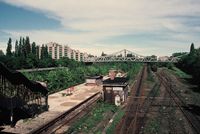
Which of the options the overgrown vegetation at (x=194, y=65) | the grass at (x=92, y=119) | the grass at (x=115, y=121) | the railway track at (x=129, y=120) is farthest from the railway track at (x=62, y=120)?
the overgrown vegetation at (x=194, y=65)

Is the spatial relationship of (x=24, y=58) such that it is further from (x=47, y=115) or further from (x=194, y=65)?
(x=47, y=115)

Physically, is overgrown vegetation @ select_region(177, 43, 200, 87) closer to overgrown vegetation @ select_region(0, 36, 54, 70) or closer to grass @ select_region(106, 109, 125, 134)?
grass @ select_region(106, 109, 125, 134)

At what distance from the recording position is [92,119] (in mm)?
27562

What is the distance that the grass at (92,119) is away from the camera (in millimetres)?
23716

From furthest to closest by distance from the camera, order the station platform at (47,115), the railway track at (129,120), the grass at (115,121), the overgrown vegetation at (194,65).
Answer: the overgrown vegetation at (194,65) < the station platform at (47,115) < the railway track at (129,120) < the grass at (115,121)

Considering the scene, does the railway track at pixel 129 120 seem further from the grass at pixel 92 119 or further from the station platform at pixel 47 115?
the station platform at pixel 47 115

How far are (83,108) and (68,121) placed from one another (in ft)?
22.5

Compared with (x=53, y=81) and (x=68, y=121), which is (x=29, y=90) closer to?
(x=68, y=121)

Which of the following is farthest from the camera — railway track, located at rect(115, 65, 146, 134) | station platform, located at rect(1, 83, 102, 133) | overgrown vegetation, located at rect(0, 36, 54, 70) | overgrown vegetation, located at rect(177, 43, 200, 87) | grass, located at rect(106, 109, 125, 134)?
overgrown vegetation, located at rect(0, 36, 54, 70)

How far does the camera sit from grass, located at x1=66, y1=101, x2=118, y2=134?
934 inches

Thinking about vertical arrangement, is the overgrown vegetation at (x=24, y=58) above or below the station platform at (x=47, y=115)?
above

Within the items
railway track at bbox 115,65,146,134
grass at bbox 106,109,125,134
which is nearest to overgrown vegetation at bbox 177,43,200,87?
railway track at bbox 115,65,146,134

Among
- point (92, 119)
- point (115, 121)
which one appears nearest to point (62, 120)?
point (92, 119)

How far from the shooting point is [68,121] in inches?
1061
